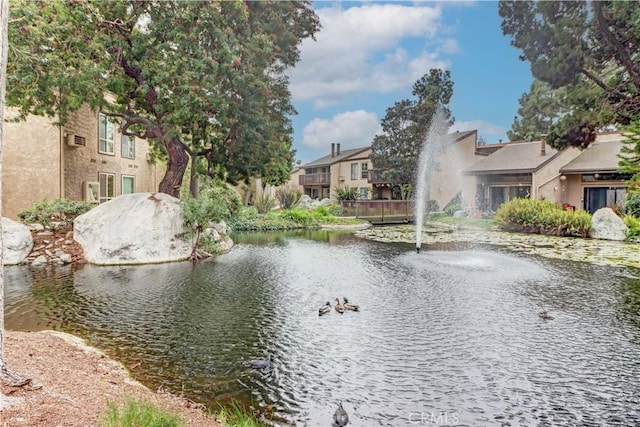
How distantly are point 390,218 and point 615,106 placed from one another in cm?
1801

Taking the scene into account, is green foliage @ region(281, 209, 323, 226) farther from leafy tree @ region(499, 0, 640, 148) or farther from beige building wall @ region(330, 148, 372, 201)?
leafy tree @ region(499, 0, 640, 148)

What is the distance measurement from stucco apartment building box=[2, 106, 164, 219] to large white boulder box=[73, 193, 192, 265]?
16.7ft

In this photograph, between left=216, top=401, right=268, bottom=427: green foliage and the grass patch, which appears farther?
the grass patch

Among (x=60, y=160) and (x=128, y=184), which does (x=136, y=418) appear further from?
(x=128, y=184)

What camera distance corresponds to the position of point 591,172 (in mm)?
24328

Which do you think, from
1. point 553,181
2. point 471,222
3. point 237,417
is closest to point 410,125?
point 471,222

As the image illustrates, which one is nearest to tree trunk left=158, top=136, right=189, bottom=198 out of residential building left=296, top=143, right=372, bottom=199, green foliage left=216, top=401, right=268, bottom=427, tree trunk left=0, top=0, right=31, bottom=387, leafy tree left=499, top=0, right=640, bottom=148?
tree trunk left=0, top=0, right=31, bottom=387

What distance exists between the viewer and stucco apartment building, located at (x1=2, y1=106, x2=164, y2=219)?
15828 mm

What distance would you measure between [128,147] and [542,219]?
23.4m

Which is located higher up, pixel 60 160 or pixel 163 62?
pixel 163 62

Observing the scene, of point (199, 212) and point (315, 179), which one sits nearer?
point (199, 212)

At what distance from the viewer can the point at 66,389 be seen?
3502 mm

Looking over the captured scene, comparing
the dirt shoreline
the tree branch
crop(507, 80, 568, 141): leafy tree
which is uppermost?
crop(507, 80, 568, 141): leafy tree

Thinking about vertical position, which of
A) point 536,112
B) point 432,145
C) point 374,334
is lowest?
point 374,334
